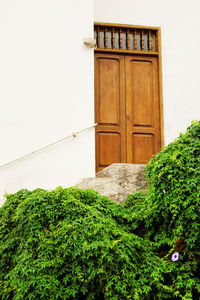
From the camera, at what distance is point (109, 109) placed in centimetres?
707

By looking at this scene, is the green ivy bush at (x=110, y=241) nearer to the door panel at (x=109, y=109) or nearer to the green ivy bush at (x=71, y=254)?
the green ivy bush at (x=71, y=254)

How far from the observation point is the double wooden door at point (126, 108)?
273 inches

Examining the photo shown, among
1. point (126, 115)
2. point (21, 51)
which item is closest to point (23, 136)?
point (21, 51)

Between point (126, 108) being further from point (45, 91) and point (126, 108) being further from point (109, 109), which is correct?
point (45, 91)

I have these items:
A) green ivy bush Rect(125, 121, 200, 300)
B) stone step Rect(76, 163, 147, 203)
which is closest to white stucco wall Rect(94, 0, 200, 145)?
stone step Rect(76, 163, 147, 203)

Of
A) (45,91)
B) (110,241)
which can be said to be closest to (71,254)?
(110,241)

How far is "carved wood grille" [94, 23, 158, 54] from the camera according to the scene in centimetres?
724

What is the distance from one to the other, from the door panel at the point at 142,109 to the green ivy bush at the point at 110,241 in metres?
3.29

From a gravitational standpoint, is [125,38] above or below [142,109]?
above

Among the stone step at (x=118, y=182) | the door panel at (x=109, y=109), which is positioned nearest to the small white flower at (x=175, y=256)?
the stone step at (x=118, y=182)

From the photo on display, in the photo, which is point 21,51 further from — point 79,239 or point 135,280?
point 135,280

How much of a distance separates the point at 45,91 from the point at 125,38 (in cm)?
255

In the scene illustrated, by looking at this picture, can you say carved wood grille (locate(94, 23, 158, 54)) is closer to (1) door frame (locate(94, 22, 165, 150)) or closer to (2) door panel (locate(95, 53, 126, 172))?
(1) door frame (locate(94, 22, 165, 150))

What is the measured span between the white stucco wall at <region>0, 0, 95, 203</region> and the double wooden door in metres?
1.35
